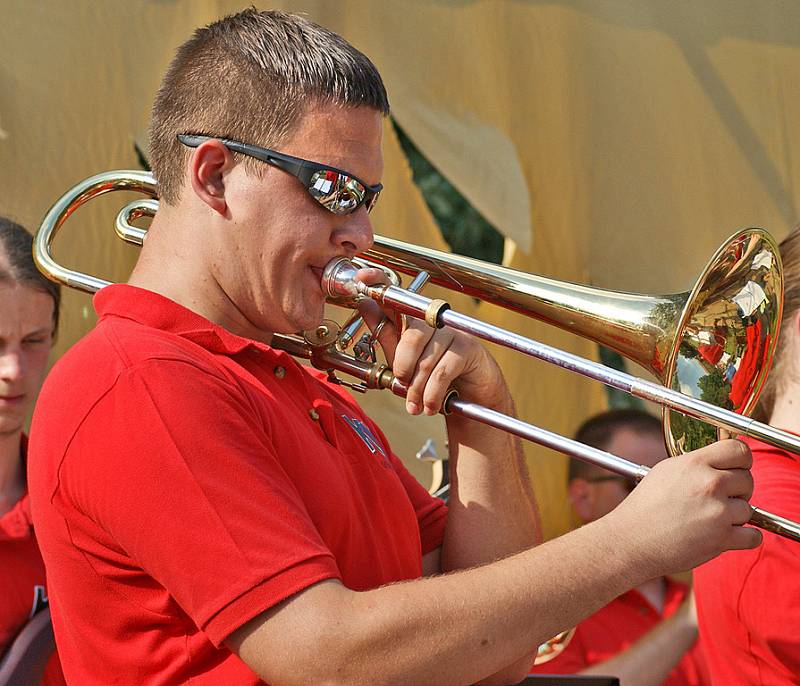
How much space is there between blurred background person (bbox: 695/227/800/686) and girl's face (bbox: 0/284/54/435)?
1.63m

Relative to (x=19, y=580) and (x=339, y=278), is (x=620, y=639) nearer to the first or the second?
(x=19, y=580)

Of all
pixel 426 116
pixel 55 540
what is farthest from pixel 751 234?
pixel 426 116

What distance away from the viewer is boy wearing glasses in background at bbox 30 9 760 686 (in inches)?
58.5

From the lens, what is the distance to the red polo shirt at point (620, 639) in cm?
358

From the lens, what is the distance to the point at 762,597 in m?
2.31

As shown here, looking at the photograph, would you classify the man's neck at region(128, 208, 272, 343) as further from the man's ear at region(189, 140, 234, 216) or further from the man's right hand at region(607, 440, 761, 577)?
the man's right hand at region(607, 440, 761, 577)

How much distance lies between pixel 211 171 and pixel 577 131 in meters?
2.39

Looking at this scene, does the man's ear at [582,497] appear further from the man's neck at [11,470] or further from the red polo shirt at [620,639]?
the man's neck at [11,470]

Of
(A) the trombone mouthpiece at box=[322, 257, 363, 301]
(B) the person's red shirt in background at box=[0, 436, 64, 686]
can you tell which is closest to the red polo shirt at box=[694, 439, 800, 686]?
(A) the trombone mouthpiece at box=[322, 257, 363, 301]

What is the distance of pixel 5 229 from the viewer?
117 inches

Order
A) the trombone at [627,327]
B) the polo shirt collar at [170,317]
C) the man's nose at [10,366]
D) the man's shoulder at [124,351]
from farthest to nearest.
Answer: the man's nose at [10,366]
the trombone at [627,327]
the polo shirt collar at [170,317]
the man's shoulder at [124,351]

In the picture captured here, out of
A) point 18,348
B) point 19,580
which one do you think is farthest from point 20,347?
point 19,580

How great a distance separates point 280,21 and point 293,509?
2.65ft

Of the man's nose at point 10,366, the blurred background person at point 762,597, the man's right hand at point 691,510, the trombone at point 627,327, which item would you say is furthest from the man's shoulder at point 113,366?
the man's nose at point 10,366
